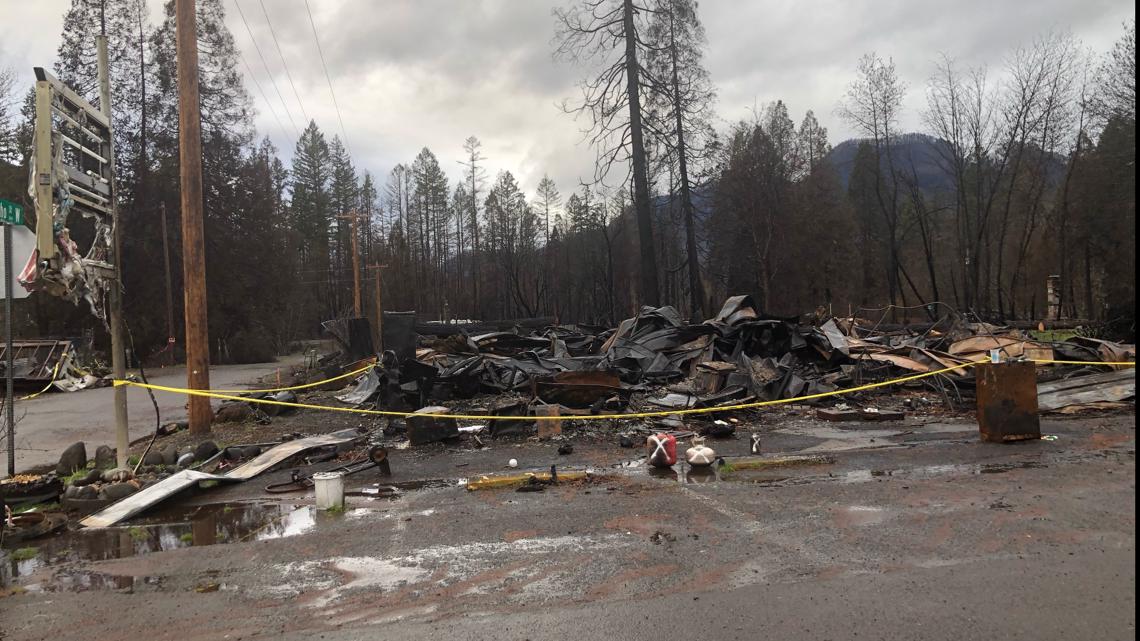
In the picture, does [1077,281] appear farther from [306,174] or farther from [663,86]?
[306,174]

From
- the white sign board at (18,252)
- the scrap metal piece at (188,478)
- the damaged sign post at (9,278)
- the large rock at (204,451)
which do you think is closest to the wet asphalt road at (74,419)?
the damaged sign post at (9,278)

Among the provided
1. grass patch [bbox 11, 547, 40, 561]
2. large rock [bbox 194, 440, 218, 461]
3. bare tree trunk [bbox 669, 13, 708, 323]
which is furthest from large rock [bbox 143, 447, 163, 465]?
bare tree trunk [bbox 669, 13, 708, 323]

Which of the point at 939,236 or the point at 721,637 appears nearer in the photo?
the point at 721,637

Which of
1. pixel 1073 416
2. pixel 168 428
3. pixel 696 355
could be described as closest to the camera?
pixel 1073 416

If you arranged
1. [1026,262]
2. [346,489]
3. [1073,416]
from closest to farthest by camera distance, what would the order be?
[346,489], [1073,416], [1026,262]

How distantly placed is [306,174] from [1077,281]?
220ft

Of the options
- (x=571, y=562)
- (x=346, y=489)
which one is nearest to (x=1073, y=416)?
(x=571, y=562)

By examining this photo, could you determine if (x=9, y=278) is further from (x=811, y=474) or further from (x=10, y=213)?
(x=811, y=474)

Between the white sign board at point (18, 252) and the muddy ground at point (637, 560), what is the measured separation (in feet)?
9.82

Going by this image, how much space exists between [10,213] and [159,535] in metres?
3.81

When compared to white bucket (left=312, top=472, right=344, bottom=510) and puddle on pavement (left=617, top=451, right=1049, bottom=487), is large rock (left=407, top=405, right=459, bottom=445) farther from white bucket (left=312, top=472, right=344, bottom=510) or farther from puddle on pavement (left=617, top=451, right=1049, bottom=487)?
puddle on pavement (left=617, top=451, right=1049, bottom=487)

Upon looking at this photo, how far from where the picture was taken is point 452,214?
64625 millimetres

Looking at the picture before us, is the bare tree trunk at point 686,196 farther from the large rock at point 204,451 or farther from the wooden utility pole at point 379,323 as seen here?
the large rock at point 204,451

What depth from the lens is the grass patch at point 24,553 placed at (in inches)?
202
